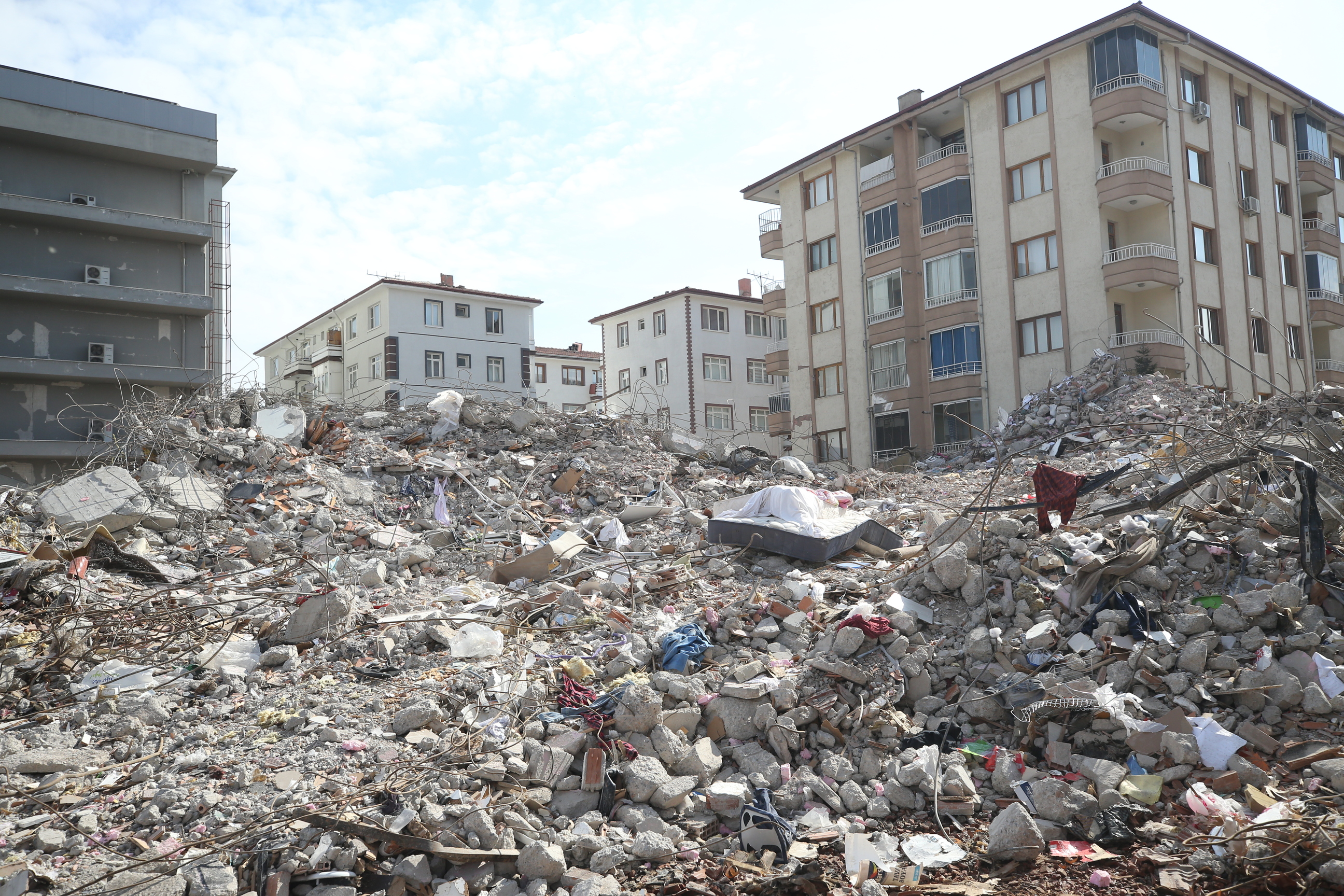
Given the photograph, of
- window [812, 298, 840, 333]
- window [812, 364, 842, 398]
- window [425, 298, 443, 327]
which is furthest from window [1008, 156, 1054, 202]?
window [425, 298, 443, 327]

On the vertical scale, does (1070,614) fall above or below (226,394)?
below

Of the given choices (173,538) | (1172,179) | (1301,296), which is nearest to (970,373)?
(1172,179)

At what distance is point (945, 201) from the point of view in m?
24.4

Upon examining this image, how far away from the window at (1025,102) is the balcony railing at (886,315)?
5.86 meters

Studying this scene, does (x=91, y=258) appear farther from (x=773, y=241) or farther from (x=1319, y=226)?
(x=1319, y=226)

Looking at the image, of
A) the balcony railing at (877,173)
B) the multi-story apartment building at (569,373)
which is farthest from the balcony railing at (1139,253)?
the multi-story apartment building at (569,373)

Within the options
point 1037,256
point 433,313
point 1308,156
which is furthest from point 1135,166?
point 433,313

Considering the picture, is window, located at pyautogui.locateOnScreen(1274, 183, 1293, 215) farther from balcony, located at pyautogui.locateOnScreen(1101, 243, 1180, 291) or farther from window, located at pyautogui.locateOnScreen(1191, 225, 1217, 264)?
balcony, located at pyautogui.locateOnScreen(1101, 243, 1180, 291)

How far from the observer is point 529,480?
41.0ft

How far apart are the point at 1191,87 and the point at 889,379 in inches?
435

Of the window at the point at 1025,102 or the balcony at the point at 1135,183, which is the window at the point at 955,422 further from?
the window at the point at 1025,102

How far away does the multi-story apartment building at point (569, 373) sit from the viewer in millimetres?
44844

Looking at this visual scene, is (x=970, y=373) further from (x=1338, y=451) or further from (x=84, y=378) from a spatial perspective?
(x=84, y=378)

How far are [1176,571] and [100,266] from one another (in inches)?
1090
